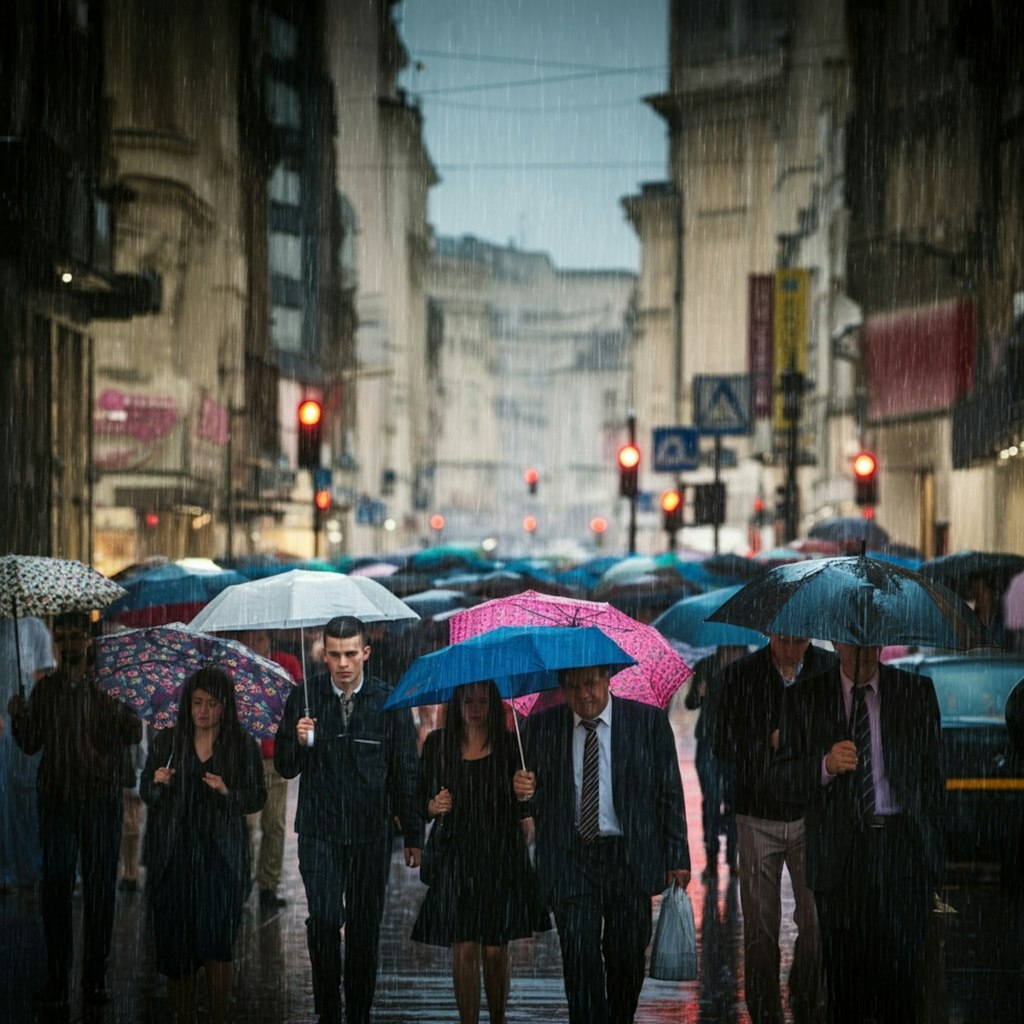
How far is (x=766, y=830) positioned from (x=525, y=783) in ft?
5.09

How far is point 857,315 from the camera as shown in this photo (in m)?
50.0

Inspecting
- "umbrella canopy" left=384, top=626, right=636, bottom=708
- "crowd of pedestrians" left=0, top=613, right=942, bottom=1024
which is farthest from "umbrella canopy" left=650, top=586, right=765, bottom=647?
"umbrella canopy" left=384, top=626, right=636, bottom=708

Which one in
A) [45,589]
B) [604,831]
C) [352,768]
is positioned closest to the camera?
[604,831]

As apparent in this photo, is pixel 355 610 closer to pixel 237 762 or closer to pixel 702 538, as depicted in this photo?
pixel 237 762

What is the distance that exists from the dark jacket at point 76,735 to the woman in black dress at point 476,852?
1914 mm

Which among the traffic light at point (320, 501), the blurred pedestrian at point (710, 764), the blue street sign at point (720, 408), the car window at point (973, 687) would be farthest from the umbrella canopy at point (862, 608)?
the blue street sign at point (720, 408)

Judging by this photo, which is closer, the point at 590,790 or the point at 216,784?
the point at 590,790

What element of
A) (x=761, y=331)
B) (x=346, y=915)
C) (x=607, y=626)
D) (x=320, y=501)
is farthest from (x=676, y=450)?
(x=761, y=331)

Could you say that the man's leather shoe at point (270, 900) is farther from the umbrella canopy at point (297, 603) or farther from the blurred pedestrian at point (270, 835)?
the umbrella canopy at point (297, 603)

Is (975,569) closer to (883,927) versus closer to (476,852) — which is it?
(883,927)

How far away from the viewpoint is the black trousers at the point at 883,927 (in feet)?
21.7

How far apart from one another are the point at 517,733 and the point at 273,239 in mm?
70475

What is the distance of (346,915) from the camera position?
746cm

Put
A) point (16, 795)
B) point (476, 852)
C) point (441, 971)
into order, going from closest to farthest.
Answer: point (476, 852)
point (441, 971)
point (16, 795)
